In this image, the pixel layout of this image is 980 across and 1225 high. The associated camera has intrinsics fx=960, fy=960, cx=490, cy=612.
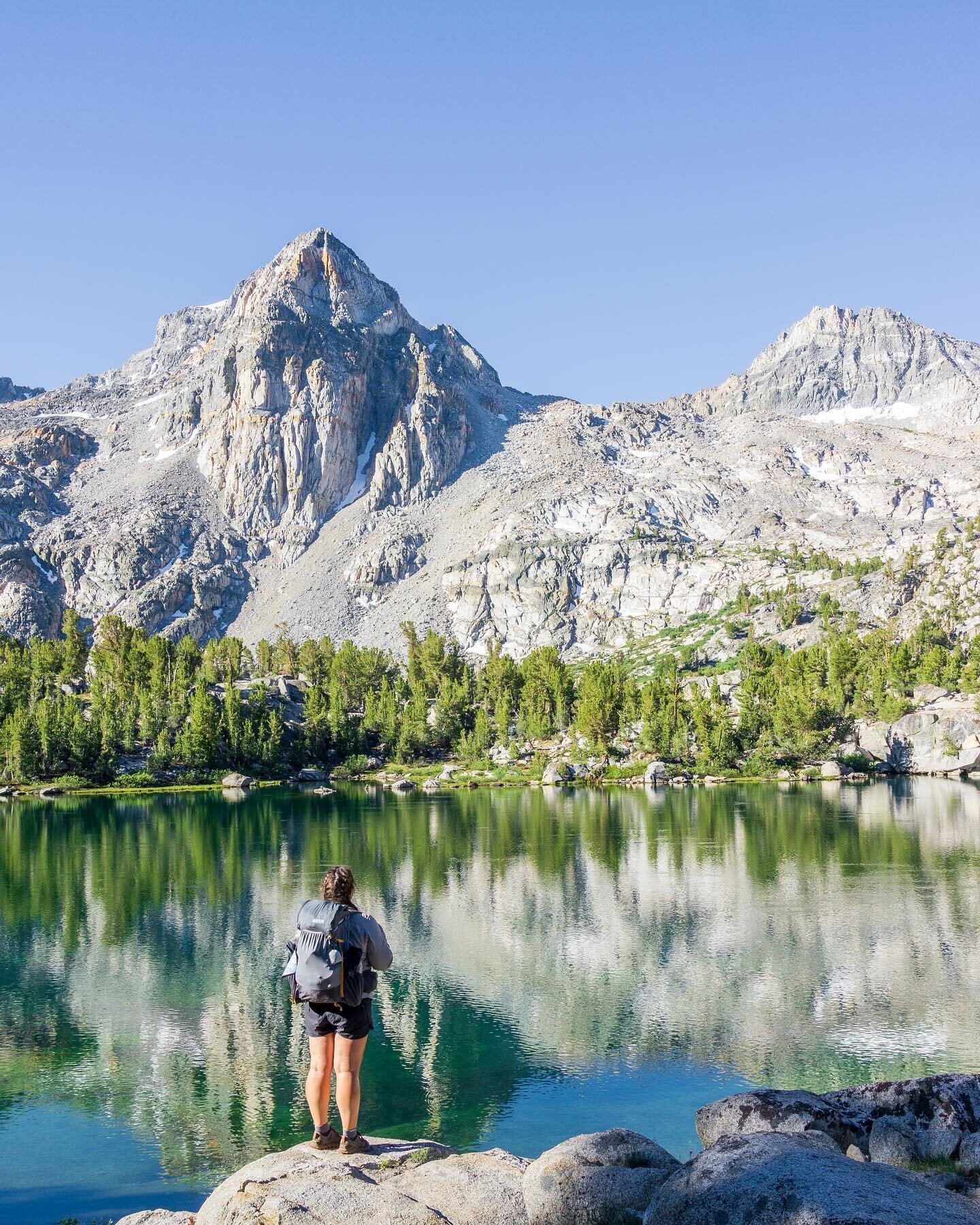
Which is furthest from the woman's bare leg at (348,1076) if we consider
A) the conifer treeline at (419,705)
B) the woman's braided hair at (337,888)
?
the conifer treeline at (419,705)

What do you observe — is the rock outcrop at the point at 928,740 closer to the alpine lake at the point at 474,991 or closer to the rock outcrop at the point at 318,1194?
the alpine lake at the point at 474,991

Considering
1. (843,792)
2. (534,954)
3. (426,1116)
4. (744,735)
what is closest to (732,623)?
(744,735)

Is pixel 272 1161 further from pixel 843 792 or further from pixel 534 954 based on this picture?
pixel 843 792

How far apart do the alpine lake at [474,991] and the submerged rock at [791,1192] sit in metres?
9.03

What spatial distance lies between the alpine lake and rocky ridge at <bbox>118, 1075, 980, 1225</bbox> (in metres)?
5.37

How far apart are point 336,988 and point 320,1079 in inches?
46.1

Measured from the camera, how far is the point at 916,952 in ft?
91.9

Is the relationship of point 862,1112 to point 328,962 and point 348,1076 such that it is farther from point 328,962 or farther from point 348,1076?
point 328,962

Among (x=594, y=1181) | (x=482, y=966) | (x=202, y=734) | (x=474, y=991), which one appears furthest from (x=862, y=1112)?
(x=202, y=734)

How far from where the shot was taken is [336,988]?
34.0 ft

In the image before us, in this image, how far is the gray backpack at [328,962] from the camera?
10375 millimetres

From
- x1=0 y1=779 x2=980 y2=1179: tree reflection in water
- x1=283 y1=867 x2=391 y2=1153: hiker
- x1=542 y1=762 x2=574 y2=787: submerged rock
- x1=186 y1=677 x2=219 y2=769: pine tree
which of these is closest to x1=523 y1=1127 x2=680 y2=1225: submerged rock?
x1=283 y1=867 x2=391 y2=1153: hiker

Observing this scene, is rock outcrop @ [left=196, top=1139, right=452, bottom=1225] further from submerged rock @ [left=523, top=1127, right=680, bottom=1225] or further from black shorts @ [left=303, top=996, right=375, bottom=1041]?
black shorts @ [left=303, top=996, right=375, bottom=1041]

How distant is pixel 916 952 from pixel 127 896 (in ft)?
98.9
